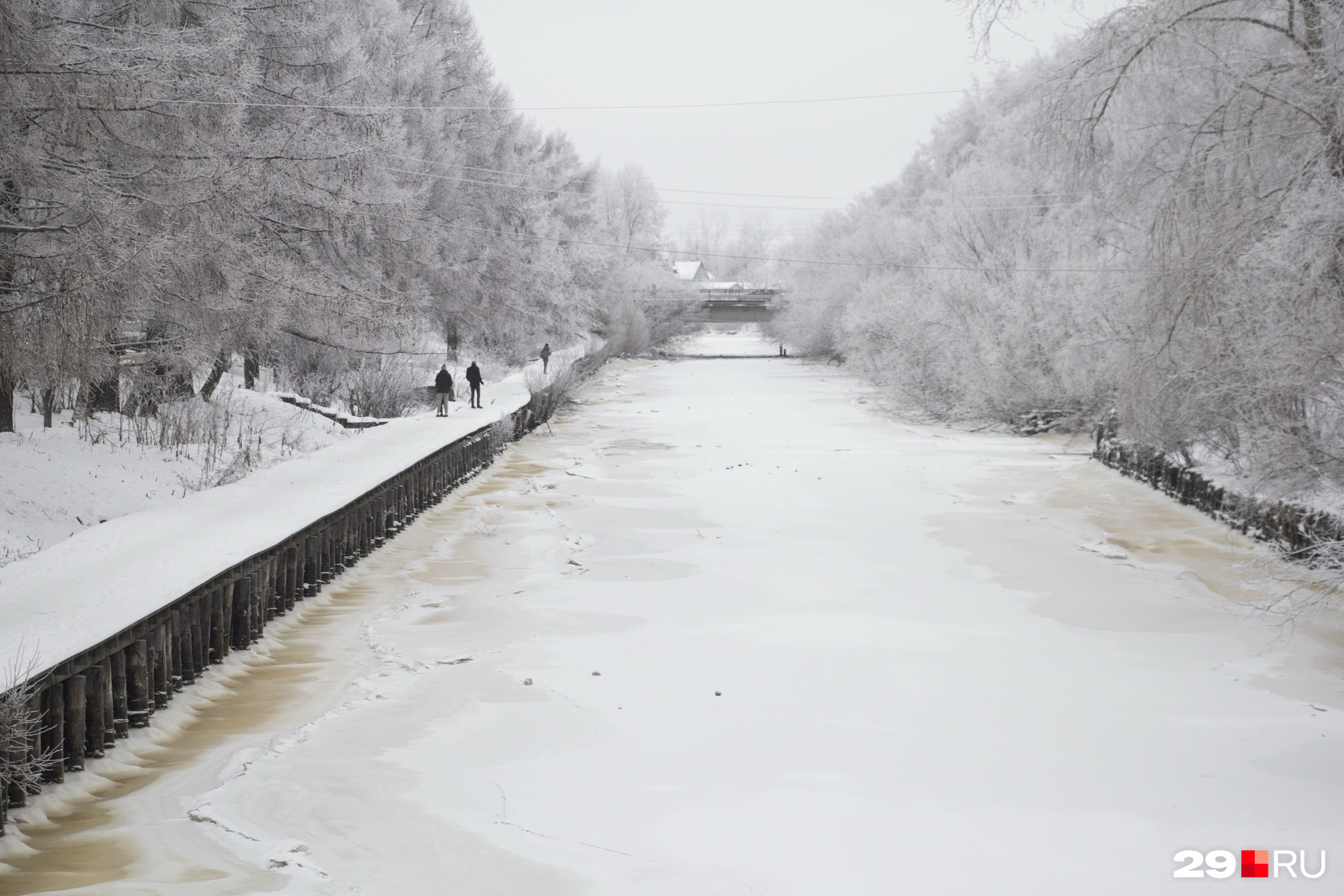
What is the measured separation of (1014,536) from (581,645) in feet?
24.9

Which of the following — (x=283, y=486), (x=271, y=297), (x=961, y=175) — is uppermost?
(x=961, y=175)

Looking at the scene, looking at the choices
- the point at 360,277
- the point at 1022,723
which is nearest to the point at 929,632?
the point at 1022,723

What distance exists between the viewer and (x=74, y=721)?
6824mm

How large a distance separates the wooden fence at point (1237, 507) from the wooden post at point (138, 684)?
28.7ft

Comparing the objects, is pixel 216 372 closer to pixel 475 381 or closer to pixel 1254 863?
pixel 475 381

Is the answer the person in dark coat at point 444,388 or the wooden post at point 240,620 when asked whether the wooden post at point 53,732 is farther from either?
the person in dark coat at point 444,388

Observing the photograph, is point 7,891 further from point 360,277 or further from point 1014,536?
point 360,277

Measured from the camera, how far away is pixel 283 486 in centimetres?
1371

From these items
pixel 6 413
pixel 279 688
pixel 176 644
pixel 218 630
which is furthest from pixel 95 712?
pixel 6 413

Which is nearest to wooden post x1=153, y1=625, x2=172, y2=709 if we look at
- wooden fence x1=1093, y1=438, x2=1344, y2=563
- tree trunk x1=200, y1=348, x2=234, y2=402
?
wooden fence x1=1093, y1=438, x2=1344, y2=563

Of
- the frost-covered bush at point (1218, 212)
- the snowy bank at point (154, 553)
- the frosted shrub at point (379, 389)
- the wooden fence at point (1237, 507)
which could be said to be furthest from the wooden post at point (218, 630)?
the frosted shrub at point (379, 389)

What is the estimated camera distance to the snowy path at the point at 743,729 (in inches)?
235

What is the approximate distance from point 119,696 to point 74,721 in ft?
2.07

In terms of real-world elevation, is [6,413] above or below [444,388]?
below
